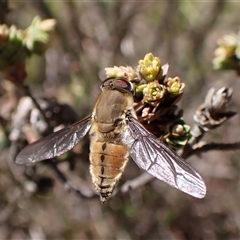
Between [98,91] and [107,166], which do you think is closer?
[107,166]

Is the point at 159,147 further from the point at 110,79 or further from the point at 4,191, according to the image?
the point at 4,191

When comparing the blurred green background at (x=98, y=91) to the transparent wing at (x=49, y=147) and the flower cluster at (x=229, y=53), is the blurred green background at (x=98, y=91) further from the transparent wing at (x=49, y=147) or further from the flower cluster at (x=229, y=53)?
the flower cluster at (x=229, y=53)

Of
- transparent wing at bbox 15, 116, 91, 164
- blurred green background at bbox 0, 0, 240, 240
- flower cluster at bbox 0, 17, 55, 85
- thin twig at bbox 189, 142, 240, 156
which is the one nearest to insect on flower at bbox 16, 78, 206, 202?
transparent wing at bbox 15, 116, 91, 164

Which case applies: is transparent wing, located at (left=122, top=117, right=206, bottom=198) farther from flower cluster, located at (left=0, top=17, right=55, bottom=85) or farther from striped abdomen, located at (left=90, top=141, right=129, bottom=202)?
flower cluster, located at (left=0, top=17, right=55, bottom=85)

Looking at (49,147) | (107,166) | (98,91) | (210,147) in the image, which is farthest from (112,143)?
(98,91)

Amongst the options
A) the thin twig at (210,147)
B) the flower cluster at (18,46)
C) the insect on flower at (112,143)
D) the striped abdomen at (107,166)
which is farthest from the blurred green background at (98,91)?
the thin twig at (210,147)

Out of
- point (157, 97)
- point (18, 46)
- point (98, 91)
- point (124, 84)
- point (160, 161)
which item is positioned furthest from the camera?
point (98, 91)

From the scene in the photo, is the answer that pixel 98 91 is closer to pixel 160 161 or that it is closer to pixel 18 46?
pixel 18 46
